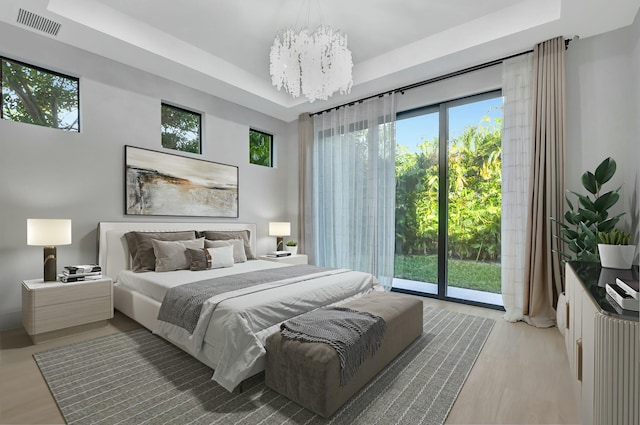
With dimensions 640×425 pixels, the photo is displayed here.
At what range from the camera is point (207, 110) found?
171 inches

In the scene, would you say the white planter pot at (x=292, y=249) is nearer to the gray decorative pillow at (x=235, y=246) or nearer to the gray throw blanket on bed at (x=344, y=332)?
the gray decorative pillow at (x=235, y=246)

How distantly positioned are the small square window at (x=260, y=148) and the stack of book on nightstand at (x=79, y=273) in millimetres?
2736

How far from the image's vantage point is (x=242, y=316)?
6.28 ft

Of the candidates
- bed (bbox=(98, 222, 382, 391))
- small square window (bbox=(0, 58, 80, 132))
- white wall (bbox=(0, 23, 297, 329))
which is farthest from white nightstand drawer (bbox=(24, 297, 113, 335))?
small square window (bbox=(0, 58, 80, 132))

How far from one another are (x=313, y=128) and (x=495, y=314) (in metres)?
3.73

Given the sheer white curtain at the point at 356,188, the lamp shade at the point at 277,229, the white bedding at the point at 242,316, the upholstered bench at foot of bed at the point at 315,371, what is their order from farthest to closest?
the lamp shade at the point at 277,229
the sheer white curtain at the point at 356,188
the white bedding at the point at 242,316
the upholstered bench at foot of bed at the point at 315,371

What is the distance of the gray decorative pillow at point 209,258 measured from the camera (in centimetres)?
328

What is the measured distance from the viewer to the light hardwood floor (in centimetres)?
167

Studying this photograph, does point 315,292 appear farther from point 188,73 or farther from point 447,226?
point 188,73

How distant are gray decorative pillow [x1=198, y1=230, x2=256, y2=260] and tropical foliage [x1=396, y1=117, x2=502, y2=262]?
2.15 metres

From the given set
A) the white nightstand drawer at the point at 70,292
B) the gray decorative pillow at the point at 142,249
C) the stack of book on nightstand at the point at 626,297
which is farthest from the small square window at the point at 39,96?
the stack of book on nightstand at the point at 626,297

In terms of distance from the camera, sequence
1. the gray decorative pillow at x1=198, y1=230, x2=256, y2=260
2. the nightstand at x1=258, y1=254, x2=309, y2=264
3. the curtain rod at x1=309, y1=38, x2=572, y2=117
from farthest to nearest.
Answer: the nightstand at x1=258, y1=254, x2=309, y2=264
the gray decorative pillow at x1=198, y1=230, x2=256, y2=260
the curtain rod at x1=309, y1=38, x2=572, y2=117

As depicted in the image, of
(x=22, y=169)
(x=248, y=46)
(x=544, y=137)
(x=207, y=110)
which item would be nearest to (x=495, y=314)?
(x=544, y=137)

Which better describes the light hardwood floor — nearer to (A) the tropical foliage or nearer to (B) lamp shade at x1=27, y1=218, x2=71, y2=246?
(B) lamp shade at x1=27, y1=218, x2=71, y2=246
